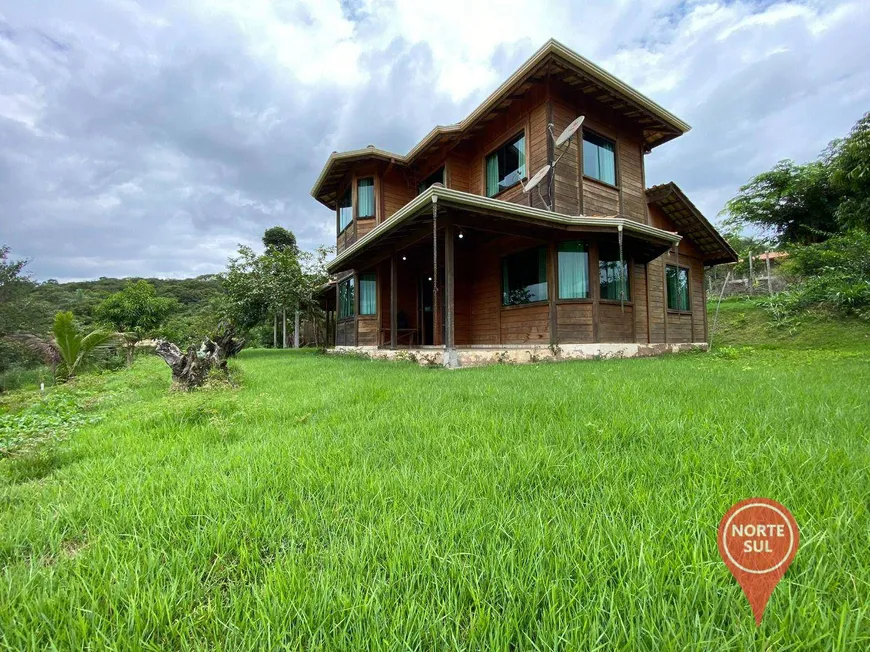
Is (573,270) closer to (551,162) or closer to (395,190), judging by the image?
(551,162)

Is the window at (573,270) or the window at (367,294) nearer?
the window at (573,270)

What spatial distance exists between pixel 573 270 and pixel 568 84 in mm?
4609

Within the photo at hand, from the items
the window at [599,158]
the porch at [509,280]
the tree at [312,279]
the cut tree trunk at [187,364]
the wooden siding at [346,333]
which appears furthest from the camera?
the tree at [312,279]

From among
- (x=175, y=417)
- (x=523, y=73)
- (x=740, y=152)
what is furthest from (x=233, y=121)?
(x=740, y=152)

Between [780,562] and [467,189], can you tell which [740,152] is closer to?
[467,189]

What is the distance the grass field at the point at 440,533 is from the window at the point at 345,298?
10.0m

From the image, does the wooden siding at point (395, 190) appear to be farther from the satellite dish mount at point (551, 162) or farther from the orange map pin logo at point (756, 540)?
the orange map pin logo at point (756, 540)

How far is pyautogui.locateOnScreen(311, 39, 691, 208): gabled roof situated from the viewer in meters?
7.86

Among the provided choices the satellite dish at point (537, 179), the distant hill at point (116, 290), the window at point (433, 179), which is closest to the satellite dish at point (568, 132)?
the satellite dish at point (537, 179)

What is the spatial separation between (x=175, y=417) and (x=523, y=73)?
30.4 feet

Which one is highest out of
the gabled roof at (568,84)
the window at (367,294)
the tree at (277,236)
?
the tree at (277,236)

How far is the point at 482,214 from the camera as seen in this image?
7.02m

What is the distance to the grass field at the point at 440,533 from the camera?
0.88m

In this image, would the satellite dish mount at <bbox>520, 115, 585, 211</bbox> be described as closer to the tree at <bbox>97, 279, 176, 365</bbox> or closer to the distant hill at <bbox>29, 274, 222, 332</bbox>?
the tree at <bbox>97, 279, 176, 365</bbox>
